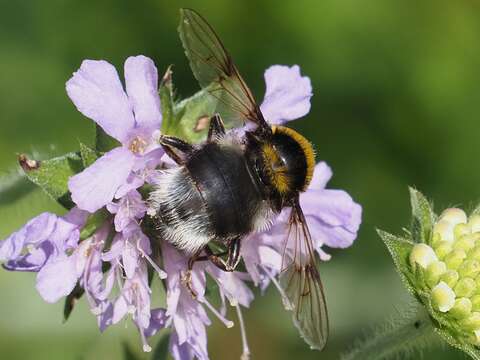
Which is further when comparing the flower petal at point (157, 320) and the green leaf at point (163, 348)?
the green leaf at point (163, 348)

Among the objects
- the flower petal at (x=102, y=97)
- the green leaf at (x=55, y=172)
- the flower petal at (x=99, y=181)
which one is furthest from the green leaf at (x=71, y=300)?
the flower petal at (x=102, y=97)

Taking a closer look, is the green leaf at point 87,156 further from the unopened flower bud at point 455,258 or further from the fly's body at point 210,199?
the unopened flower bud at point 455,258

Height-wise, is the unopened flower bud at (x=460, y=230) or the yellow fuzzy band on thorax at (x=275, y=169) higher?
the yellow fuzzy band on thorax at (x=275, y=169)

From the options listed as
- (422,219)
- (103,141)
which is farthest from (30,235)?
(422,219)

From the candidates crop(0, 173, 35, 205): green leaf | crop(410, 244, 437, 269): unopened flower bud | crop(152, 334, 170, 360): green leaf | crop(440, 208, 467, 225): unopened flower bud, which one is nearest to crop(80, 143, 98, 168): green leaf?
crop(0, 173, 35, 205): green leaf

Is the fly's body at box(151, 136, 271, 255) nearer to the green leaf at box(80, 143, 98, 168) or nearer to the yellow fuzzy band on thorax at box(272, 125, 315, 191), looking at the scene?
the yellow fuzzy band on thorax at box(272, 125, 315, 191)

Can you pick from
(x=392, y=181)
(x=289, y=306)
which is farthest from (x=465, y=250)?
(x=392, y=181)
